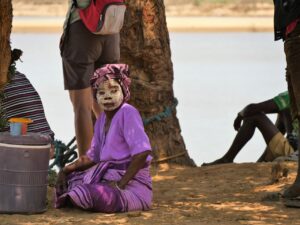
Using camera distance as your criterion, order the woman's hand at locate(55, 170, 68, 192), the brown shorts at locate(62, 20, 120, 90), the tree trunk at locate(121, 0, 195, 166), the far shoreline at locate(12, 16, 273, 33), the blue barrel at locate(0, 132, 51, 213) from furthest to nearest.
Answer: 1. the far shoreline at locate(12, 16, 273, 33)
2. the tree trunk at locate(121, 0, 195, 166)
3. the brown shorts at locate(62, 20, 120, 90)
4. the woman's hand at locate(55, 170, 68, 192)
5. the blue barrel at locate(0, 132, 51, 213)

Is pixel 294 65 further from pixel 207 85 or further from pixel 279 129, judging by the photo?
pixel 207 85

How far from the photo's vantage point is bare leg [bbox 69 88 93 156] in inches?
302

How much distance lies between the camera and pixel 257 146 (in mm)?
10945

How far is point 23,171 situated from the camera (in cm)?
622

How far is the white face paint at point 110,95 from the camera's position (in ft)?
21.4

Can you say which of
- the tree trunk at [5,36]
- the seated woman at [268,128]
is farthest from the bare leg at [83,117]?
the seated woman at [268,128]

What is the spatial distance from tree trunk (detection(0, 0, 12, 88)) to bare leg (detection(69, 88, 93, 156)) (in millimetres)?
1222

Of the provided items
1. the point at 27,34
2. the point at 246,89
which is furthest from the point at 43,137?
the point at 27,34

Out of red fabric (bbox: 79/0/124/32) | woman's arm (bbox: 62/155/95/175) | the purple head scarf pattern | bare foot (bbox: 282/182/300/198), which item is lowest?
bare foot (bbox: 282/182/300/198)

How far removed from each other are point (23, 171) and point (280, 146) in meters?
2.96

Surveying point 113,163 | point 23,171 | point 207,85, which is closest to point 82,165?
point 113,163

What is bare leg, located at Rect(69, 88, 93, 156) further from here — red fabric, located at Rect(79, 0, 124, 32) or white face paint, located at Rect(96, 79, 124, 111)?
white face paint, located at Rect(96, 79, 124, 111)

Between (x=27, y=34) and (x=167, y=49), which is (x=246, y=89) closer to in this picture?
(x=167, y=49)

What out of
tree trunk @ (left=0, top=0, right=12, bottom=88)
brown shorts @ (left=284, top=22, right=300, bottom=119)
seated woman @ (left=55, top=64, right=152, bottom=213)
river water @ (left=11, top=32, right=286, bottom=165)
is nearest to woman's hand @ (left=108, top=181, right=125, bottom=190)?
seated woman @ (left=55, top=64, right=152, bottom=213)
